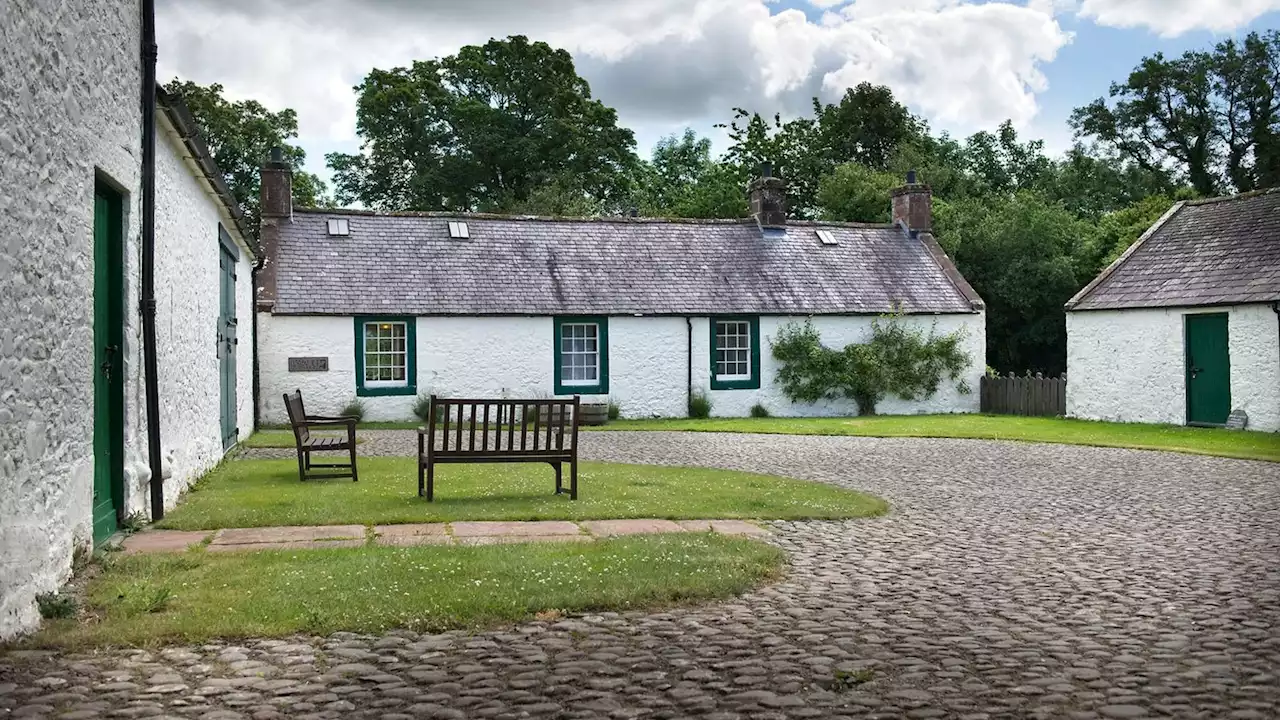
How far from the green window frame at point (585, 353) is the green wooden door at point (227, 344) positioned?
959 centimetres

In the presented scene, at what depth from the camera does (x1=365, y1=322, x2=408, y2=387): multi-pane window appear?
26.2 metres

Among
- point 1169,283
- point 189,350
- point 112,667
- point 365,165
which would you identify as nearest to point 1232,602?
point 112,667

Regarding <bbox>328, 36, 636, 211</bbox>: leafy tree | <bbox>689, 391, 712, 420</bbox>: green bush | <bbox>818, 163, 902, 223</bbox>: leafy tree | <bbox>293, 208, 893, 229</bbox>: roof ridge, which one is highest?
<bbox>328, 36, 636, 211</bbox>: leafy tree

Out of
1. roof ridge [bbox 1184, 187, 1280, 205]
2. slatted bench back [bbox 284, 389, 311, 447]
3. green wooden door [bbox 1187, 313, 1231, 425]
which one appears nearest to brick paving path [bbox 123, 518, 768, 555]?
slatted bench back [bbox 284, 389, 311, 447]

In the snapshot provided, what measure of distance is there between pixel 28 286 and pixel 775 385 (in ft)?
76.9

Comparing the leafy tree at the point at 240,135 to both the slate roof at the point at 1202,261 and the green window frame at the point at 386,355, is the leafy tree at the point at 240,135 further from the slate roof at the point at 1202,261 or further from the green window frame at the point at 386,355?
the slate roof at the point at 1202,261

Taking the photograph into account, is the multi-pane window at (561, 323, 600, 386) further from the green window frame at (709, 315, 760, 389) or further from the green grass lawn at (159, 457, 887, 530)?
the green grass lawn at (159, 457, 887, 530)

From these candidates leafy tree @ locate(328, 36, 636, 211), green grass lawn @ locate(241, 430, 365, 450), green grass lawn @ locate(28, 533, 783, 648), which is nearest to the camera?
green grass lawn @ locate(28, 533, 783, 648)

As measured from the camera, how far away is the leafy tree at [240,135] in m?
43.9

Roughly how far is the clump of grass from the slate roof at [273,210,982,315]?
19436 mm

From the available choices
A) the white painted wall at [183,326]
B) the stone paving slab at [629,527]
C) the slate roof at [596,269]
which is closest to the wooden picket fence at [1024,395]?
the slate roof at [596,269]

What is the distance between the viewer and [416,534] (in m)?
9.45

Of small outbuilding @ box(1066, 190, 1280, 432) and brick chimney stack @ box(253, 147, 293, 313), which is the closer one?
small outbuilding @ box(1066, 190, 1280, 432)

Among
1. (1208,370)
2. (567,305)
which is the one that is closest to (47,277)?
(567,305)
